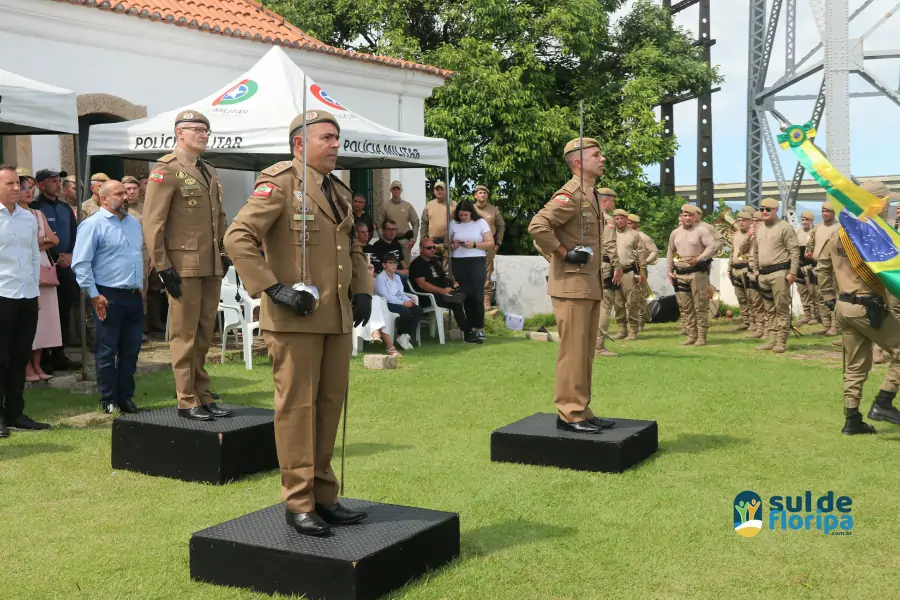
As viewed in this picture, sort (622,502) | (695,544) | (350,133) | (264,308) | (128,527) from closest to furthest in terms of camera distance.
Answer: (264,308)
(695,544)
(128,527)
(622,502)
(350,133)

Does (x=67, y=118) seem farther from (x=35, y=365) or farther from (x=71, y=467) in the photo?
(x=71, y=467)

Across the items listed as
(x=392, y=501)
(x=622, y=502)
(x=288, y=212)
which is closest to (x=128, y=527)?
(x=392, y=501)

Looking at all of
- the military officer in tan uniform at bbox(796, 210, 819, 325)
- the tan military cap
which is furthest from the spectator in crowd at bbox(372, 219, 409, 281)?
the military officer in tan uniform at bbox(796, 210, 819, 325)

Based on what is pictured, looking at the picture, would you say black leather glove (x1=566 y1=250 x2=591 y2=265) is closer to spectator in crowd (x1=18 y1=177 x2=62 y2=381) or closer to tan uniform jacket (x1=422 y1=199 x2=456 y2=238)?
spectator in crowd (x1=18 y1=177 x2=62 y2=381)

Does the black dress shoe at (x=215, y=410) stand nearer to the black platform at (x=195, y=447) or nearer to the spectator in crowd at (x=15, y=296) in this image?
the black platform at (x=195, y=447)

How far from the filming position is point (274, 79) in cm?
1167

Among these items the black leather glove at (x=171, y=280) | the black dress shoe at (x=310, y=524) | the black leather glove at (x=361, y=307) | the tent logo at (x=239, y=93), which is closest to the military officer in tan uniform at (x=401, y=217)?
the tent logo at (x=239, y=93)

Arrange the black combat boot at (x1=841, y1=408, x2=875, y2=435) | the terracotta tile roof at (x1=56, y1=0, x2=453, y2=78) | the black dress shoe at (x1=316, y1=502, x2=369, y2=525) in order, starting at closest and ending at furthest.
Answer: the black dress shoe at (x1=316, y1=502, x2=369, y2=525)
the black combat boot at (x1=841, y1=408, x2=875, y2=435)
the terracotta tile roof at (x1=56, y1=0, x2=453, y2=78)

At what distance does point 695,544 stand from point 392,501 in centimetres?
176

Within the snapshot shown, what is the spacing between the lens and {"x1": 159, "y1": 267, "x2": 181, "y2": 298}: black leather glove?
6.54 metres

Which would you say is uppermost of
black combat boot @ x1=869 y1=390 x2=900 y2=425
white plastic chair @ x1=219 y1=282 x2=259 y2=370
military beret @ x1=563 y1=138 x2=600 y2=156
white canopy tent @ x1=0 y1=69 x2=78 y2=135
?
white canopy tent @ x1=0 y1=69 x2=78 y2=135

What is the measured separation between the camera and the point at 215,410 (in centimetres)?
667

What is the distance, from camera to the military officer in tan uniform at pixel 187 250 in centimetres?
658

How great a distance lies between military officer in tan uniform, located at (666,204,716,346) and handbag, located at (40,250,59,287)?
8.95 meters
